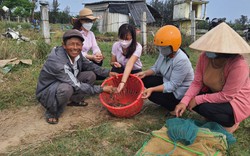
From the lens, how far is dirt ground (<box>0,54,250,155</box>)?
2.37 meters

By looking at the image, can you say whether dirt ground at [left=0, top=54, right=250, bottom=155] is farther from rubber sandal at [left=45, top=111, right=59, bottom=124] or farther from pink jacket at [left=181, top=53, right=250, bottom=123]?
pink jacket at [left=181, top=53, right=250, bottom=123]

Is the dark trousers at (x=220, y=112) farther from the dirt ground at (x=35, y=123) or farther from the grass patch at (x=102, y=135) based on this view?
the dirt ground at (x=35, y=123)

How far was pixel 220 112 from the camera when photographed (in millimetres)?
2199

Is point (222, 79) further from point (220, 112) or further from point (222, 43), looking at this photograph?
point (222, 43)

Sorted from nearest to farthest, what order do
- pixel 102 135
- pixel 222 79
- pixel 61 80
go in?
1. pixel 222 79
2. pixel 102 135
3. pixel 61 80

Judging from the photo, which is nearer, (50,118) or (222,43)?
(222,43)

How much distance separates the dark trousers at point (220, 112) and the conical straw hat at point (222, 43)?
514 mm

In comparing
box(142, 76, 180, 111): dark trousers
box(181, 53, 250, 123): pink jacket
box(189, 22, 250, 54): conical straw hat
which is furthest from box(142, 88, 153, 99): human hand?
box(189, 22, 250, 54): conical straw hat

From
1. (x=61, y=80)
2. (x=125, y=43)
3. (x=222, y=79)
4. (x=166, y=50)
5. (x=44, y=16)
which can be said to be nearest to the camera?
(x=222, y=79)

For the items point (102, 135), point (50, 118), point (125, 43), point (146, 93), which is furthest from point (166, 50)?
point (50, 118)

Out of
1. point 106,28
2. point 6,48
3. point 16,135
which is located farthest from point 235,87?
point 106,28

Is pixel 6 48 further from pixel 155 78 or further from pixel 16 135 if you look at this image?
pixel 155 78

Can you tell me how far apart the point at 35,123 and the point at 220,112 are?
193 cm

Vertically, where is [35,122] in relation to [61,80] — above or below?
below
